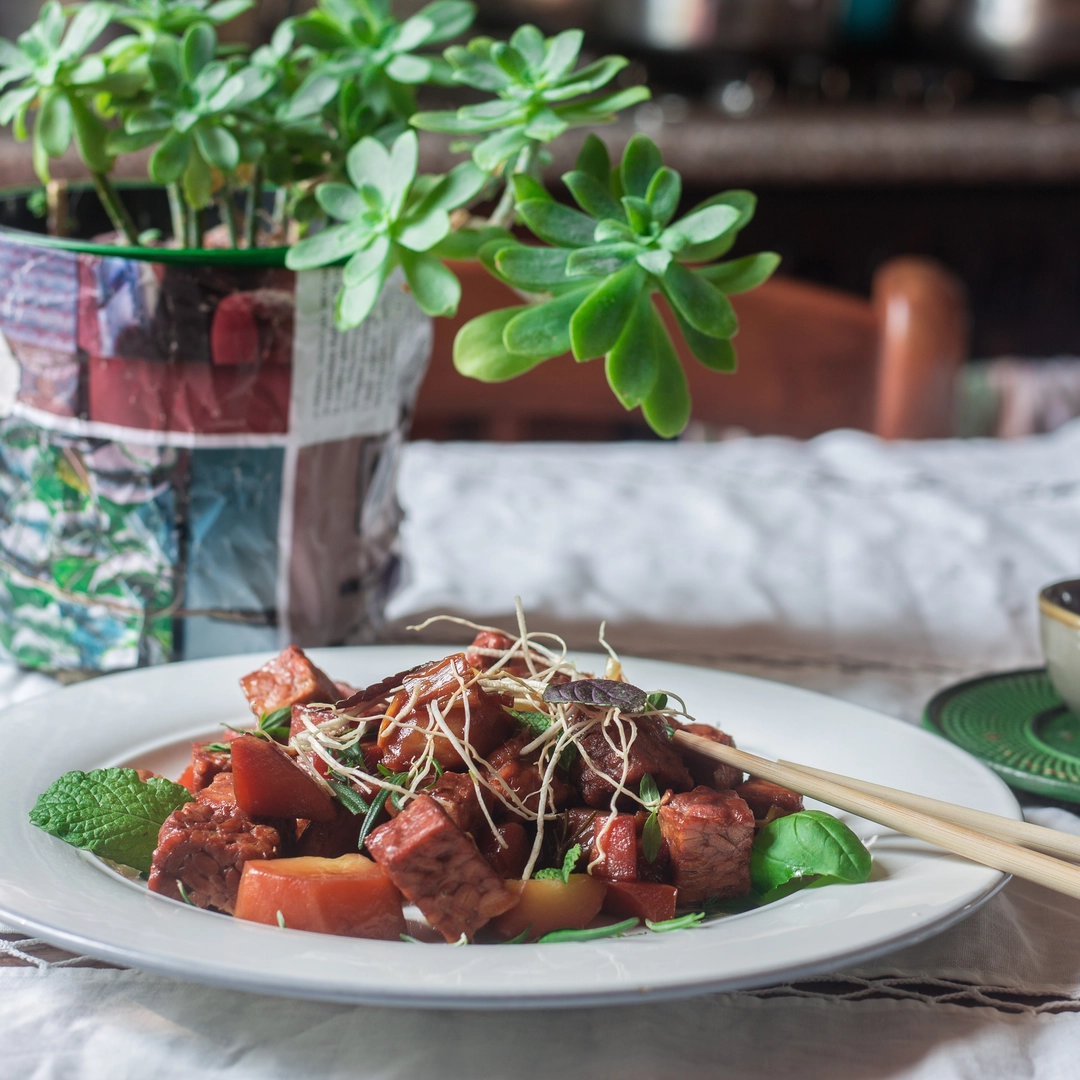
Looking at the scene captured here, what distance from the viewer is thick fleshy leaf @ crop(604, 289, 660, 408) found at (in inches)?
27.3

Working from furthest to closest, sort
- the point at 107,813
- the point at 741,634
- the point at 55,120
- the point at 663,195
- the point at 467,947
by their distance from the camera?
1. the point at 741,634
2. the point at 55,120
3. the point at 663,195
4. the point at 107,813
5. the point at 467,947

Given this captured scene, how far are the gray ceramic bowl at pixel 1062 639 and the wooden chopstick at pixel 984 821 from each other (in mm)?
193

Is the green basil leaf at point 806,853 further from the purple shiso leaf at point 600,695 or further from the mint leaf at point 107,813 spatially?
the mint leaf at point 107,813

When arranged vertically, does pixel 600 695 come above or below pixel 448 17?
below

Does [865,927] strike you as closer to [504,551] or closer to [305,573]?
[305,573]

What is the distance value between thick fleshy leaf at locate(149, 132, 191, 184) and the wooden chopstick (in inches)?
→ 19.5

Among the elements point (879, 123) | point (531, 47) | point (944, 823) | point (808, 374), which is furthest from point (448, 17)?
point (879, 123)

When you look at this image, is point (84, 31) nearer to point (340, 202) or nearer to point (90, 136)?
point (90, 136)

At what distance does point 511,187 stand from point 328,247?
0.12 meters

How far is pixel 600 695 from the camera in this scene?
62 cm

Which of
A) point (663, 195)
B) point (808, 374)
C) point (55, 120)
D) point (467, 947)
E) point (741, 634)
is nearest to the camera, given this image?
point (467, 947)

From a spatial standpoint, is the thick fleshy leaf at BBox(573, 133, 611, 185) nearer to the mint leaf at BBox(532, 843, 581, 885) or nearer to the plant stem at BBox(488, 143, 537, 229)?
the plant stem at BBox(488, 143, 537, 229)

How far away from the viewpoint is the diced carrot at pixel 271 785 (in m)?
0.60

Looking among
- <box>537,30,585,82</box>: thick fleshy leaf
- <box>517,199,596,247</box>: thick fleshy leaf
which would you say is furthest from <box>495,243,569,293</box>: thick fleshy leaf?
<box>537,30,585,82</box>: thick fleshy leaf
